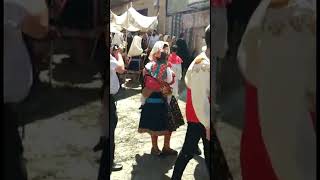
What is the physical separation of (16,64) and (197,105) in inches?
90.8

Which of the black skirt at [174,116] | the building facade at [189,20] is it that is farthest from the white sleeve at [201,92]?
the building facade at [189,20]

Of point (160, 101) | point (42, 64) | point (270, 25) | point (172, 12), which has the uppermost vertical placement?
point (172, 12)

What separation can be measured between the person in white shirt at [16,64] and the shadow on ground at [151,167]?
3020 millimetres

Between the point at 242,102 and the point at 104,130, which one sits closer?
the point at 104,130

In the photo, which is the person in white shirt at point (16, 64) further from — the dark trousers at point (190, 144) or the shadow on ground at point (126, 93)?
the shadow on ground at point (126, 93)

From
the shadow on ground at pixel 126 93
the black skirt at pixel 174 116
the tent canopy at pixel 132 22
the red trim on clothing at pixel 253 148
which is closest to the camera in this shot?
the red trim on clothing at pixel 253 148

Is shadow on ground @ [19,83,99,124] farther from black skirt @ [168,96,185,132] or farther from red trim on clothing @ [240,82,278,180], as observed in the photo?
black skirt @ [168,96,185,132]

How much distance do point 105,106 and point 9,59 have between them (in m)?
0.37

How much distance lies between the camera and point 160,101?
5.03 m

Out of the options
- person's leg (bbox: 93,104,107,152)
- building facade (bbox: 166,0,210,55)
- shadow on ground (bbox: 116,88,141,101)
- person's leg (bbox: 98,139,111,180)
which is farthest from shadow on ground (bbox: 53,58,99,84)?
building facade (bbox: 166,0,210,55)

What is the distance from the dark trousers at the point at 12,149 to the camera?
1802 millimetres

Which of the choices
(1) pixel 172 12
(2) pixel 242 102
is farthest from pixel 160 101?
(1) pixel 172 12

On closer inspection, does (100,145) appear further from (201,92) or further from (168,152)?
(168,152)

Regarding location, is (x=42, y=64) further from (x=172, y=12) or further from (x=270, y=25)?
(x=172, y=12)
